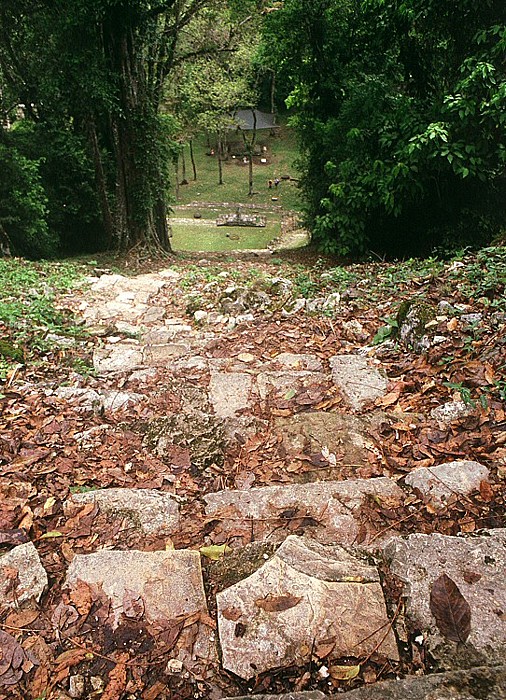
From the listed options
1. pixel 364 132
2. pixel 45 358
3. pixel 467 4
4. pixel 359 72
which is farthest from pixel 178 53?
pixel 45 358

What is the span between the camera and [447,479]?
81.7 inches

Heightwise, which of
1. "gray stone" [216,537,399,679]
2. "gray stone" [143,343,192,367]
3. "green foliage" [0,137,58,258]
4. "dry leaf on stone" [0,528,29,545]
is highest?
"green foliage" [0,137,58,258]

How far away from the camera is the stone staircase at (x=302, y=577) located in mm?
1316

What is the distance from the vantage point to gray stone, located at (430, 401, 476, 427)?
256 centimetres

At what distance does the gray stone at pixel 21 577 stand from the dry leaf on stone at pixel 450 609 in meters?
1.25

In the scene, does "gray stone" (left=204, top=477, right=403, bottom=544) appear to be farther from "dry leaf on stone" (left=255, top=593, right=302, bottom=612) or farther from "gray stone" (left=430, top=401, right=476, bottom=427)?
"gray stone" (left=430, top=401, right=476, bottom=427)

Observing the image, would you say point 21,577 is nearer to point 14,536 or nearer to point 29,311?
point 14,536

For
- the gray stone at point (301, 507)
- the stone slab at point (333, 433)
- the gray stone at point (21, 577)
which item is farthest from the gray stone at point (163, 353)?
the gray stone at point (21, 577)

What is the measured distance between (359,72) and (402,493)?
377 inches

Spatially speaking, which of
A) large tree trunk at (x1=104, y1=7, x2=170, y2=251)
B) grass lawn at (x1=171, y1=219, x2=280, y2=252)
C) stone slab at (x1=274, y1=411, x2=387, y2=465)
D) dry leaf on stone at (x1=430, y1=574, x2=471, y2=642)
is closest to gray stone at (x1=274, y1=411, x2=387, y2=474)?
stone slab at (x1=274, y1=411, x2=387, y2=465)

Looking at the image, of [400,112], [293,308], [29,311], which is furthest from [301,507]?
[400,112]

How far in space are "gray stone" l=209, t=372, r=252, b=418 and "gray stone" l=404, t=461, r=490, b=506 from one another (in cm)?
125

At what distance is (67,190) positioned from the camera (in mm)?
11273

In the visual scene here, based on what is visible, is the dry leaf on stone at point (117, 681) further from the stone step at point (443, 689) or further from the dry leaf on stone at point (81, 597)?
the stone step at point (443, 689)
